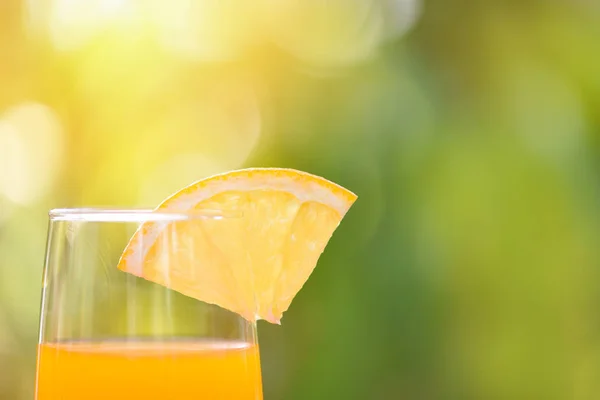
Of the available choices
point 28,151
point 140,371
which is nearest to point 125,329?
point 140,371

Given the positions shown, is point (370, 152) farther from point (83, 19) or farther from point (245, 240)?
point (245, 240)

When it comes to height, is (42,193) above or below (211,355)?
above

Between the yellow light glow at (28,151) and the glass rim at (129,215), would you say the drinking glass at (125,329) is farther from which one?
the yellow light glow at (28,151)

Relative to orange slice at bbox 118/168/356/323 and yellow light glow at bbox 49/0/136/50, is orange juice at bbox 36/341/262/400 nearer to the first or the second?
orange slice at bbox 118/168/356/323

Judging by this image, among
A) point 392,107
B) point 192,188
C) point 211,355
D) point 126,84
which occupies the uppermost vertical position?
point 126,84

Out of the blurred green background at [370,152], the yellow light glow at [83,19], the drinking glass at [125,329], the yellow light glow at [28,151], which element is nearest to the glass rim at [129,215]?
the drinking glass at [125,329]

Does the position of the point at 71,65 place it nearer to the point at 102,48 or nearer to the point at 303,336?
the point at 102,48

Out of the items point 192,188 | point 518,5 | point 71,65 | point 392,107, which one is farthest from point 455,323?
point 192,188
